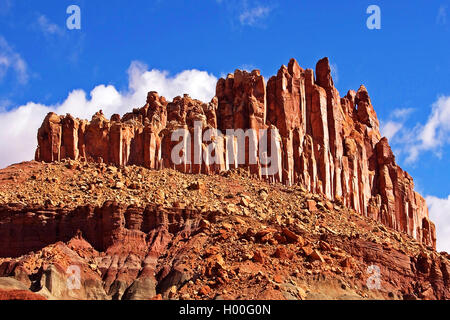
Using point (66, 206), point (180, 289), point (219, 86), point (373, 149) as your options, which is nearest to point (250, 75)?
point (219, 86)

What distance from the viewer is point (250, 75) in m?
124

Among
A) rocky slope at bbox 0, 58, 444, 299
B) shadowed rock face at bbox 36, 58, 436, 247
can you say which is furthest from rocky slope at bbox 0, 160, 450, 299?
shadowed rock face at bbox 36, 58, 436, 247

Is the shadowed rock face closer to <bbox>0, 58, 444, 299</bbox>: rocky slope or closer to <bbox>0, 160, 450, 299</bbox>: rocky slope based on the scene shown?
<bbox>0, 58, 444, 299</bbox>: rocky slope

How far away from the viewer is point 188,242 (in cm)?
9444

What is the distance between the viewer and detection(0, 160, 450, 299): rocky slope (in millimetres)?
86938

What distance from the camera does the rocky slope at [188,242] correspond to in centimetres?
8694

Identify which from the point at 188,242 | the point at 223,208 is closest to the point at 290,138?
the point at 223,208

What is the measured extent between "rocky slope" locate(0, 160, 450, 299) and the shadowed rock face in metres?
3.39

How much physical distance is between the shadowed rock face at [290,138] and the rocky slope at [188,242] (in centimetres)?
339

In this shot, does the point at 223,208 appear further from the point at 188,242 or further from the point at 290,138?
the point at 290,138

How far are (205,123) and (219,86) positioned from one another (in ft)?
30.8

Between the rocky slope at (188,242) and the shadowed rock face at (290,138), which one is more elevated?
the shadowed rock face at (290,138)

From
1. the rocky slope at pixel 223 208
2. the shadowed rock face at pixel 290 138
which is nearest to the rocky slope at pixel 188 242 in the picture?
the rocky slope at pixel 223 208

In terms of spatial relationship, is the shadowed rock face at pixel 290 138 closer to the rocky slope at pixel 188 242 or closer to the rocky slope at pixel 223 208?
the rocky slope at pixel 223 208
